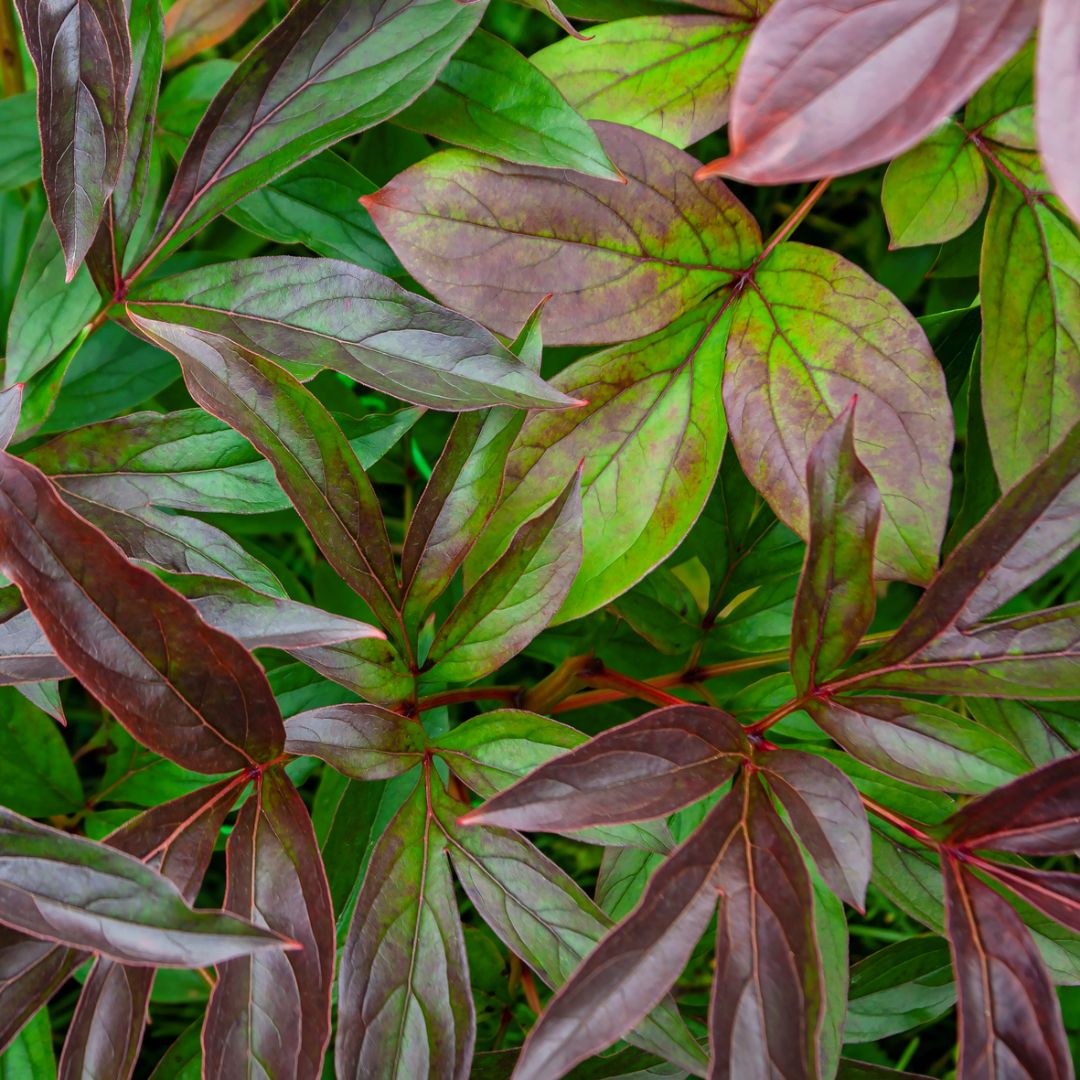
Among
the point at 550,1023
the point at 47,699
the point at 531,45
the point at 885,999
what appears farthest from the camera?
the point at 531,45

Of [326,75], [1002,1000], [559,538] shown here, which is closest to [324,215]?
[326,75]

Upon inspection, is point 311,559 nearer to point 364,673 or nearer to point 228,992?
point 364,673

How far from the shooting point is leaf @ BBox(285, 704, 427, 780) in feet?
1.72

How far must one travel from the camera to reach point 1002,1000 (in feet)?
1.47

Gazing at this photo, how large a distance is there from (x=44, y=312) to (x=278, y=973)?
0.52 meters

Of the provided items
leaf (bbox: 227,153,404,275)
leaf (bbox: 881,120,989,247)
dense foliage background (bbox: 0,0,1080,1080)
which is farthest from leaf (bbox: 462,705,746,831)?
leaf (bbox: 227,153,404,275)

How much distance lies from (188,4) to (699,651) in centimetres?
78

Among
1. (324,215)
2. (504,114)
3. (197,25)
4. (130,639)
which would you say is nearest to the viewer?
(130,639)

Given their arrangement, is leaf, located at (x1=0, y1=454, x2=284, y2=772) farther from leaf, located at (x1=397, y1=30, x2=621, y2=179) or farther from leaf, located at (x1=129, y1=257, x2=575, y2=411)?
leaf, located at (x1=397, y1=30, x2=621, y2=179)

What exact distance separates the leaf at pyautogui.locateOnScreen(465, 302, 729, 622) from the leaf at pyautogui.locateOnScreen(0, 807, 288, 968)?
283mm

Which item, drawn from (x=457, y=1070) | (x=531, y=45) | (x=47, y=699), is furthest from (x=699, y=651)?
(x=531, y=45)

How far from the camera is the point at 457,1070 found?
509 mm

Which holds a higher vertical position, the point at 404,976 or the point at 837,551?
the point at 837,551

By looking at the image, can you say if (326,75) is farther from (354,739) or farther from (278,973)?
(278,973)
